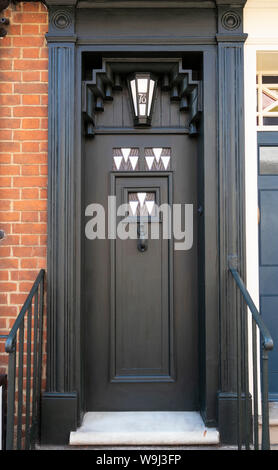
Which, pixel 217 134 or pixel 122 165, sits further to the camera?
pixel 122 165

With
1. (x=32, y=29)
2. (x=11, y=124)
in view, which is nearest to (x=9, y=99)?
(x=11, y=124)

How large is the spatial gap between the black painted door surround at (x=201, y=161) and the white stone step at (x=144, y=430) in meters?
0.11

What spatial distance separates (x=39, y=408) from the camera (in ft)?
8.54

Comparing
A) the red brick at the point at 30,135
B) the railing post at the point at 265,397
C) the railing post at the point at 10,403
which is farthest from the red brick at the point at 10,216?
the railing post at the point at 265,397

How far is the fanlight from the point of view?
9.36 feet

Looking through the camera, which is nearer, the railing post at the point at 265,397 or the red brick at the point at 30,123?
the railing post at the point at 265,397

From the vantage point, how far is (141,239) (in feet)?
9.55

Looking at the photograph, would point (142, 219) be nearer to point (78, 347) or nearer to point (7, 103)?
point (78, 347)

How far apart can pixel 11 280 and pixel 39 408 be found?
36.4 inches

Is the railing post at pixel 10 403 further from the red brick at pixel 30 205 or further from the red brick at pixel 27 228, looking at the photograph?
the red brick at pixel 30 205

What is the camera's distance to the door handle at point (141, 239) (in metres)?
2.91

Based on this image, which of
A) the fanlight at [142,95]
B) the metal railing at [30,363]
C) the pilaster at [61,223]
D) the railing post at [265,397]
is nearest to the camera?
the railing post at [265,397]

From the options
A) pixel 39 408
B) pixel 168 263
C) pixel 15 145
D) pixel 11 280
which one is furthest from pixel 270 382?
pixel 15 145

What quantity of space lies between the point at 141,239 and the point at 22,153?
1.11m
